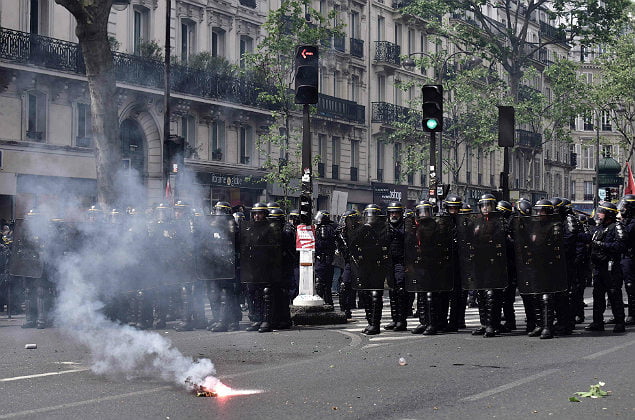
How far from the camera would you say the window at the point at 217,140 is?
37750 millimetres

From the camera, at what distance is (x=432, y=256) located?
45.6 feet

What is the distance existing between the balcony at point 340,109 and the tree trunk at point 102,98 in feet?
78.8

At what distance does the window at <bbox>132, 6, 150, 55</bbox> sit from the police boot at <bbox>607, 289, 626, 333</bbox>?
73.8 ft

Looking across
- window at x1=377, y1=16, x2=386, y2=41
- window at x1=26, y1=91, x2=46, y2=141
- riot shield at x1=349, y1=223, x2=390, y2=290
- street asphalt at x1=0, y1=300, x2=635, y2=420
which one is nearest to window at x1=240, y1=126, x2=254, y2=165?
window at x1=26, y1=91, x2=46, y2=141

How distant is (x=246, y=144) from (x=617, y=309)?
26.9 metres

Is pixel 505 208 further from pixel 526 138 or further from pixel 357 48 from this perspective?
pixel 526 138

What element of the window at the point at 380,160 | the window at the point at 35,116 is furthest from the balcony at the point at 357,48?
the window at the point at 35,116

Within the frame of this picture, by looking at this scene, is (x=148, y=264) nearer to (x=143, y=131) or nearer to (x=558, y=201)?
(x=558, y=201)

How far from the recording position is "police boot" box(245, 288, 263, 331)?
14781 mm

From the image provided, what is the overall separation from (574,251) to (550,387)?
5345mm

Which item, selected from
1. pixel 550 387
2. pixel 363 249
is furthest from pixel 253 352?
pixel 550 387

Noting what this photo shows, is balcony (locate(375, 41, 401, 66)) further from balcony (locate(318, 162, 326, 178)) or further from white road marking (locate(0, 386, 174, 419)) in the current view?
white road marking (locate(0, 386, 174, 419))

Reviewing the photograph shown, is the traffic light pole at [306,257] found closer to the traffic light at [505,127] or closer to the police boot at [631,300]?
the police boot at [631,300]

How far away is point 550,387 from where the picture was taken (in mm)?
9023
